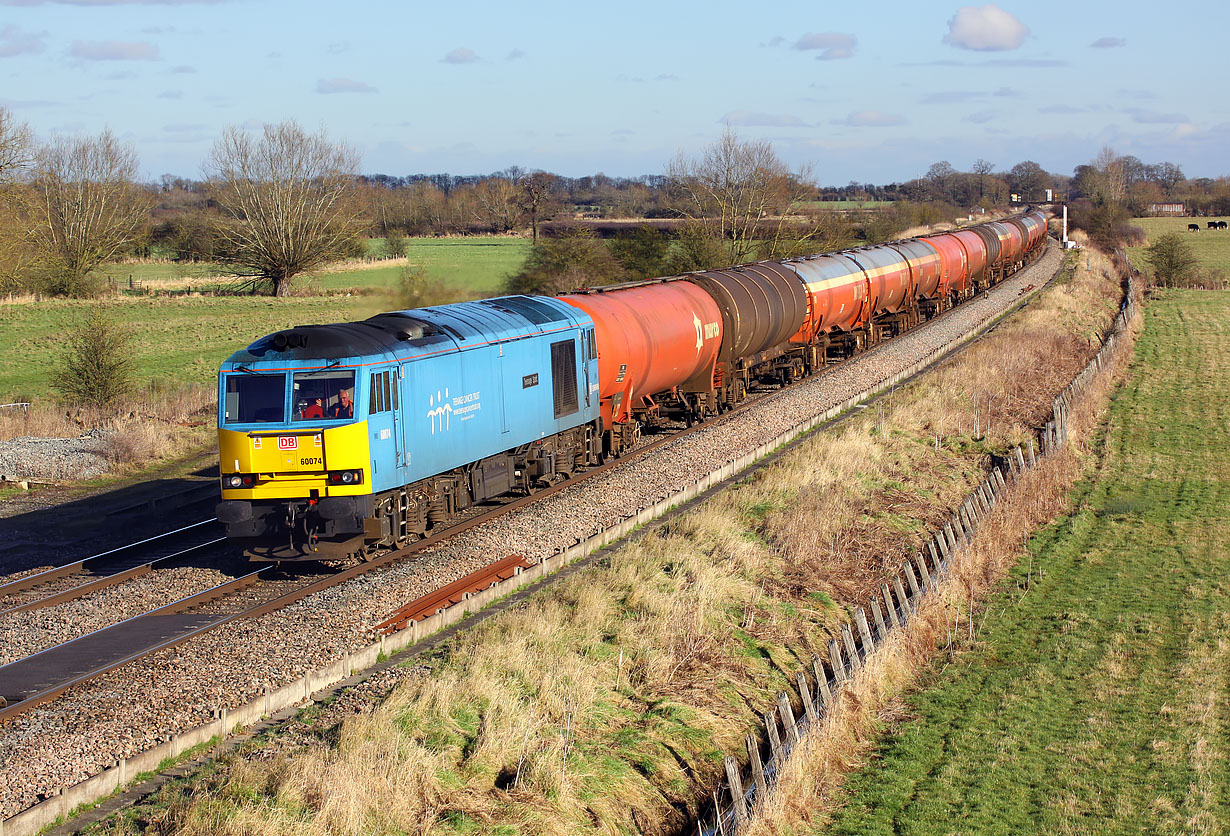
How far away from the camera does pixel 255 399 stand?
1606 cm

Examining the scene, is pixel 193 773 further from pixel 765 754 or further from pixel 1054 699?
pixel 1054 699

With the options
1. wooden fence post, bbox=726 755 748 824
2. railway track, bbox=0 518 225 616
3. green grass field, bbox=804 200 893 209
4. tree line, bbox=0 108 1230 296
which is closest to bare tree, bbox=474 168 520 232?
tree line, bbox=0 108 1230 296

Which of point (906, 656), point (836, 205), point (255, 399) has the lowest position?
point (906, 656)

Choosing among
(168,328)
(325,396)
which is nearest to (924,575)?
(325,396)

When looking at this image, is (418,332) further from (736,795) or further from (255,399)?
(736,795)

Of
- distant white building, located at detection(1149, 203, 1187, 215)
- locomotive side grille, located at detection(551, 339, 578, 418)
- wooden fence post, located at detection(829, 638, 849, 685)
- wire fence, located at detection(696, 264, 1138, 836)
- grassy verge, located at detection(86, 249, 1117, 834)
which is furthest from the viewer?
distant white building, located at detection(1149, 203, 1187, 215)

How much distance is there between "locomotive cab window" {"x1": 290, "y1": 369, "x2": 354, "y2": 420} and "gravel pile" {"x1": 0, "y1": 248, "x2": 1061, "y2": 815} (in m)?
2.50

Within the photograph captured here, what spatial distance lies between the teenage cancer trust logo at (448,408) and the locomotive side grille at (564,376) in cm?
281

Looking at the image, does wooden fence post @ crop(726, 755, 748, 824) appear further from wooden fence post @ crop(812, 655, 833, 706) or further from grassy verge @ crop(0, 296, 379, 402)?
grassy verge @ crop(0, 296, 379, 402)

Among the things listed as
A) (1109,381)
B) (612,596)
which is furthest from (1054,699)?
(1109,381)

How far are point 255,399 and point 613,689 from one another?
23.2 ft

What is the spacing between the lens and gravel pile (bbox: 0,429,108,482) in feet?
77.8

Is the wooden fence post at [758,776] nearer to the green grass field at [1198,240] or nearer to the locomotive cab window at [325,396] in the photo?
the locomotive cab window at [325,396]

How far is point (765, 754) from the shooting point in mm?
13070
